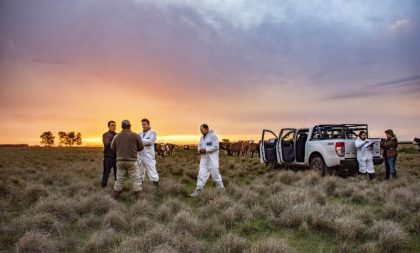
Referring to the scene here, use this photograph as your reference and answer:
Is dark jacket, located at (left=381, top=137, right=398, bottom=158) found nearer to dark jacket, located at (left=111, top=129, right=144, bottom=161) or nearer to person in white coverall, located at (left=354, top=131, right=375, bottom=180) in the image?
person in white coverall, located at (left=354, top=131, right=375, bottom=180)

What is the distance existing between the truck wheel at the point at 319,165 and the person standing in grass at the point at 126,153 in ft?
22.5

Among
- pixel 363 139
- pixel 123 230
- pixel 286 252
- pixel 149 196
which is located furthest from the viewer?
pixel 363 139

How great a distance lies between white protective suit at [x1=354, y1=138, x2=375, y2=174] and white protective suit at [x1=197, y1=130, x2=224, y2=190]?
5330mm

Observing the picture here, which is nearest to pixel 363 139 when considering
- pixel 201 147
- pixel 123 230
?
pixel 201 147

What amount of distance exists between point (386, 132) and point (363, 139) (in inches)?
35.2

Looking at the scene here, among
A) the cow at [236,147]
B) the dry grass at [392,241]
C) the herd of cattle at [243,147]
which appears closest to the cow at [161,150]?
the herd of cattle at [243,147]

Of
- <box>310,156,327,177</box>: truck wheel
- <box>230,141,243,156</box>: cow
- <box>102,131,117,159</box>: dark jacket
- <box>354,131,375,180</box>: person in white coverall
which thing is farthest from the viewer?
<box>230,141,243,156</box>: cow

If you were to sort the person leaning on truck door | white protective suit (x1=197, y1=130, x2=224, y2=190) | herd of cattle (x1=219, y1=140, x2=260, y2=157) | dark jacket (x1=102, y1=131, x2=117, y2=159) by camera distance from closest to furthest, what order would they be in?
white protective suit (x1=197, y1=130, x2=224, y2=190) → dark jacket (x1=102, y1=131, x2=117, y2=159) → the person leaning on truck door → herd of cattle (x1=219, y1=140, x2=260, y2=157)

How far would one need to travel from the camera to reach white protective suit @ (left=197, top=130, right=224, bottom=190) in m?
10.1

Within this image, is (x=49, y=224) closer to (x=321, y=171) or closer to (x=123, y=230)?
(x=123, y=230)

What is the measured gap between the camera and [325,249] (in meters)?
5.65

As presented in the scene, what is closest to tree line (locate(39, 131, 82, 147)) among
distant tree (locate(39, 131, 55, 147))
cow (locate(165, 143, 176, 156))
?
distant tree (locate(39, 131, 55, 147))

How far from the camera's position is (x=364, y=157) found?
1277 centimetres

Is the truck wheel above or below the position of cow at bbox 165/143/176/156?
below
